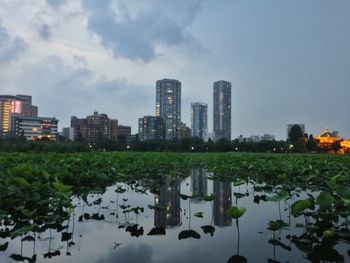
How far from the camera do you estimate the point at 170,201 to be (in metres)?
7.51

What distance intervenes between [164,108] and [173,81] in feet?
55.6

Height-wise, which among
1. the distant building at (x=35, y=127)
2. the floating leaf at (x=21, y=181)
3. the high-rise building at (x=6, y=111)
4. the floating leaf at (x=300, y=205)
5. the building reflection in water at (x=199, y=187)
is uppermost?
the high-rise building at (x=6, y=111)

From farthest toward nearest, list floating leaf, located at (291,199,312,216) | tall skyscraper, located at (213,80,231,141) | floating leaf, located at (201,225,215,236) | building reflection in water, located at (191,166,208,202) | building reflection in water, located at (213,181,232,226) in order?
tall skyscraper, located at (213,80,231,141) < building reflection in water, located at (191,166,208,202) < building reflection in water, located at (213,181,232,226) < floating leaf, located at (201,225,215,236) < floating leaf, located at (291,199,312,216)

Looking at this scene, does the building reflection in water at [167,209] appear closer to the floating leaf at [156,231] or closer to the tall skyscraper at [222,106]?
the floating leaf at [156,231]

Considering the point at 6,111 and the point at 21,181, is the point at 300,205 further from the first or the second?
the point at 6,111

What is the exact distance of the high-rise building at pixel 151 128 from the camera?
133 meters

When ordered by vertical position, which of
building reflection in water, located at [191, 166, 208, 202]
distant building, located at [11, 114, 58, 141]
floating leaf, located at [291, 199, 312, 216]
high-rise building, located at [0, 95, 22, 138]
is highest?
high-rise building, located at [0, 95, 22, 138]

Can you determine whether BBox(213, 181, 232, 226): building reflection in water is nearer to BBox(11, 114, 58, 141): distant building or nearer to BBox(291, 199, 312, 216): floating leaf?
BBox(291, 199, 312, 216): floating leaf

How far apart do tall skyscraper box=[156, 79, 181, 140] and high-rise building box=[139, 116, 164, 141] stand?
47.8 ft

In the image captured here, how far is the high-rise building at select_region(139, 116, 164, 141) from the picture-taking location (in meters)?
133

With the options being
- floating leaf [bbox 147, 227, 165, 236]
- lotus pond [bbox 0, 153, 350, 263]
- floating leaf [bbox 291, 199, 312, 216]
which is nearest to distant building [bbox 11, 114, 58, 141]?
lotus pond [bbox 0, 153, 350, 263]

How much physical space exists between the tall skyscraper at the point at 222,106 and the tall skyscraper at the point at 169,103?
2971cm

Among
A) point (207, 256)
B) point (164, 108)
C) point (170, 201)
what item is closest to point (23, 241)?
point (207, 256)

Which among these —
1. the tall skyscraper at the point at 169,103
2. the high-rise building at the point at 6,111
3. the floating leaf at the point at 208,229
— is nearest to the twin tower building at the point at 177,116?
the tall skyscraper at the point at 169,103
